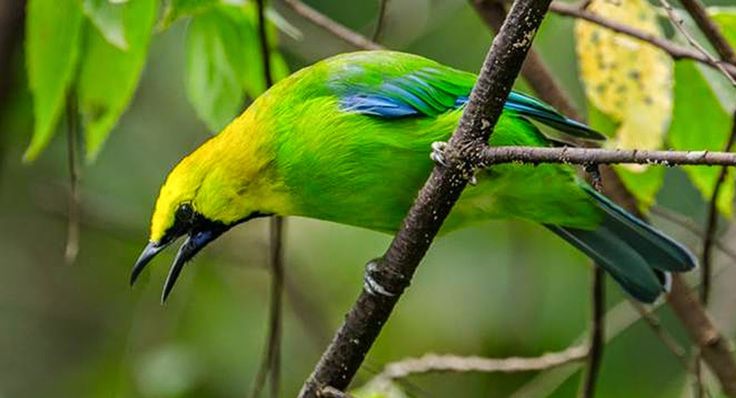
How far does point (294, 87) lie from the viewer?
304 centimetres

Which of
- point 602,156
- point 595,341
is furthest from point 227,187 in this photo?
point 602,156

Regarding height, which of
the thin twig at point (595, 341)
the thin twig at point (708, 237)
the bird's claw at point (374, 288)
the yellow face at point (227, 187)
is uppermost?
the thin twig at point (708, 237)

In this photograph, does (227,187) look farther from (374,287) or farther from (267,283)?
(267,283)

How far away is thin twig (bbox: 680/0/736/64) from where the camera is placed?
263 cm

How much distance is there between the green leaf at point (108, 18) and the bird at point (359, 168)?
0.53 metres

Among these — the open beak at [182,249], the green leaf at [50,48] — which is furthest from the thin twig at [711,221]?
the green leaf at [50,48]

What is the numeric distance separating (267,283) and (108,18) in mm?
3168

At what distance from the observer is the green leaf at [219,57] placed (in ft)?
10.1

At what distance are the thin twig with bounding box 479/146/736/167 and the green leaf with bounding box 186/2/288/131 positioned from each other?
114cm

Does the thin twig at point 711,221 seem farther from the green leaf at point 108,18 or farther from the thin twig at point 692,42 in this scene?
the green leaf at point 108,18

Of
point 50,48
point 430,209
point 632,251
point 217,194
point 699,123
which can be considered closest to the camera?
point 430,209

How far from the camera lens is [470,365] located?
3.16 metres

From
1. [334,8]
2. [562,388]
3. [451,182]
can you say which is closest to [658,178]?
[451,182]

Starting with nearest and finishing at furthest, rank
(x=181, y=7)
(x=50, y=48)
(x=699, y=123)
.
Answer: (x=181, y=7), (x=50, y=48), (x=699, y=123)
